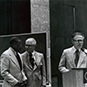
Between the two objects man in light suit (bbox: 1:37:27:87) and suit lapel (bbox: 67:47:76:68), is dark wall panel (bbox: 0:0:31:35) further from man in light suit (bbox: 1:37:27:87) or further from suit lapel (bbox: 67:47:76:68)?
suit lapel (bbox: 67:47:76:68)

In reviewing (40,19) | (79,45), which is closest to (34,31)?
(40,19)

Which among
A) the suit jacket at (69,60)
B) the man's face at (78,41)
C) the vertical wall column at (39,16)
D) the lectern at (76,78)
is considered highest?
the vertical wall column at (39,16)

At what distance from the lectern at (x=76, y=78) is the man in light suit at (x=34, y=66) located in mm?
717

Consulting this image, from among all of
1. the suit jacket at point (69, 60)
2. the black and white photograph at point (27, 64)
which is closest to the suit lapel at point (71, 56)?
the suit jacket at point (69, 60)

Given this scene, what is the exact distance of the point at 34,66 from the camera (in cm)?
755

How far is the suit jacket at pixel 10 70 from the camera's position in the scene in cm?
744

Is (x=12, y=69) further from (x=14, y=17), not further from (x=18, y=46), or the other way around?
(x=14, y=17)

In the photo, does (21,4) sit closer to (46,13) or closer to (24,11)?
(24,11)

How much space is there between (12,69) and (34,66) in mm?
577

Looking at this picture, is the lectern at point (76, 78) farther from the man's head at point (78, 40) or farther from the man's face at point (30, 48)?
the man's face at point (30, 48)

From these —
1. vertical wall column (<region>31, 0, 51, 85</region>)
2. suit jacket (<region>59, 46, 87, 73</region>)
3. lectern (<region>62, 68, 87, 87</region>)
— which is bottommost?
lectern (<region>62, 68, 87, 87</region>)

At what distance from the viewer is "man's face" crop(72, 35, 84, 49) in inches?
280

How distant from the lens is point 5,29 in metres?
8.51

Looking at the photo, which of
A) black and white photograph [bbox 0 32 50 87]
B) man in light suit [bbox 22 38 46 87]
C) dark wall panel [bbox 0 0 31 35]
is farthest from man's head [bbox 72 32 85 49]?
dark wall panel [bbox 0 0 31 35]
